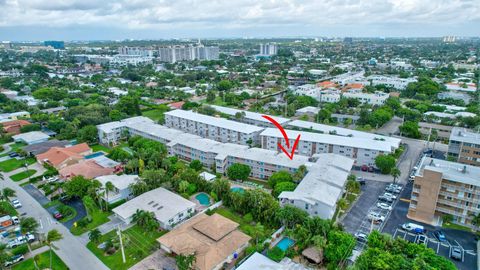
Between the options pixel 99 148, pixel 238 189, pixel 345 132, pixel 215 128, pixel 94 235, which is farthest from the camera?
pixel 215 128

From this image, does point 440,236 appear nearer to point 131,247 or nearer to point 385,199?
point 385,199

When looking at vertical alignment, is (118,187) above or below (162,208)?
above

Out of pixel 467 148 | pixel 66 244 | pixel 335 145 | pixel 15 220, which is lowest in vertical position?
pixel 66 244

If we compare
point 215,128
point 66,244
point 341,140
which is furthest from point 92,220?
point 341,140

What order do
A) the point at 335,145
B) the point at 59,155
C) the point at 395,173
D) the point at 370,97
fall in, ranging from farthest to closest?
the point at 370,97
the point at 59,155
the point at 335,145
the point at 395,173

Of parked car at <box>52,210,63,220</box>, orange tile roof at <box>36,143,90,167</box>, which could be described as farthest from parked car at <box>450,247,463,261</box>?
orange tile roof at <box>36,143,90,167</box>

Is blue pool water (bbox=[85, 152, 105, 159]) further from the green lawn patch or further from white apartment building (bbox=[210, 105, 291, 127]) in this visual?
white apartment building (bbox=[210, 105, 291, 127])

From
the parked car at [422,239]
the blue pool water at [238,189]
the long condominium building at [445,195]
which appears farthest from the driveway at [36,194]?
the long condominium building at [445,195]

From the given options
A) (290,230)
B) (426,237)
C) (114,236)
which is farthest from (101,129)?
(426,237)
